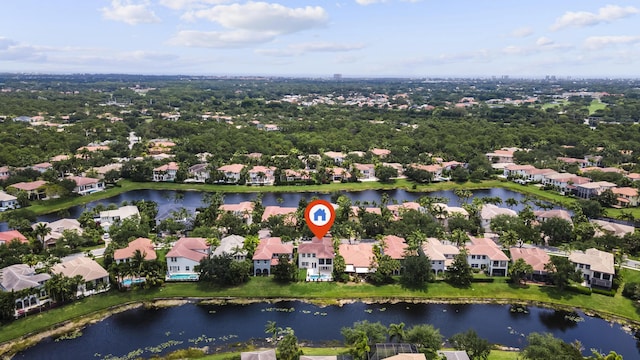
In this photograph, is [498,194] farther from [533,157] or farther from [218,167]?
[218,167]

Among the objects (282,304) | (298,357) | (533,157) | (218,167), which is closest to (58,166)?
(218,167)

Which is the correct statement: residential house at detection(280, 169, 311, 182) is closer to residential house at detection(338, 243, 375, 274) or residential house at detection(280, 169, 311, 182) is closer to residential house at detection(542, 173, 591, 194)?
residential house at detection(338, 243, 375, 274)

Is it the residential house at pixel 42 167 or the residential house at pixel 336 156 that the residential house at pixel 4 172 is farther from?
the residential house at pixel 336 156

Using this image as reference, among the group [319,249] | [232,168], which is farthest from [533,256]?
[232,168]

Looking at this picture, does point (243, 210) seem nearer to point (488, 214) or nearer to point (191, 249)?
point (191, 249)

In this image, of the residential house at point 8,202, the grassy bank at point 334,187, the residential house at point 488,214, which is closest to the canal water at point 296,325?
the residential house at point 488,214
